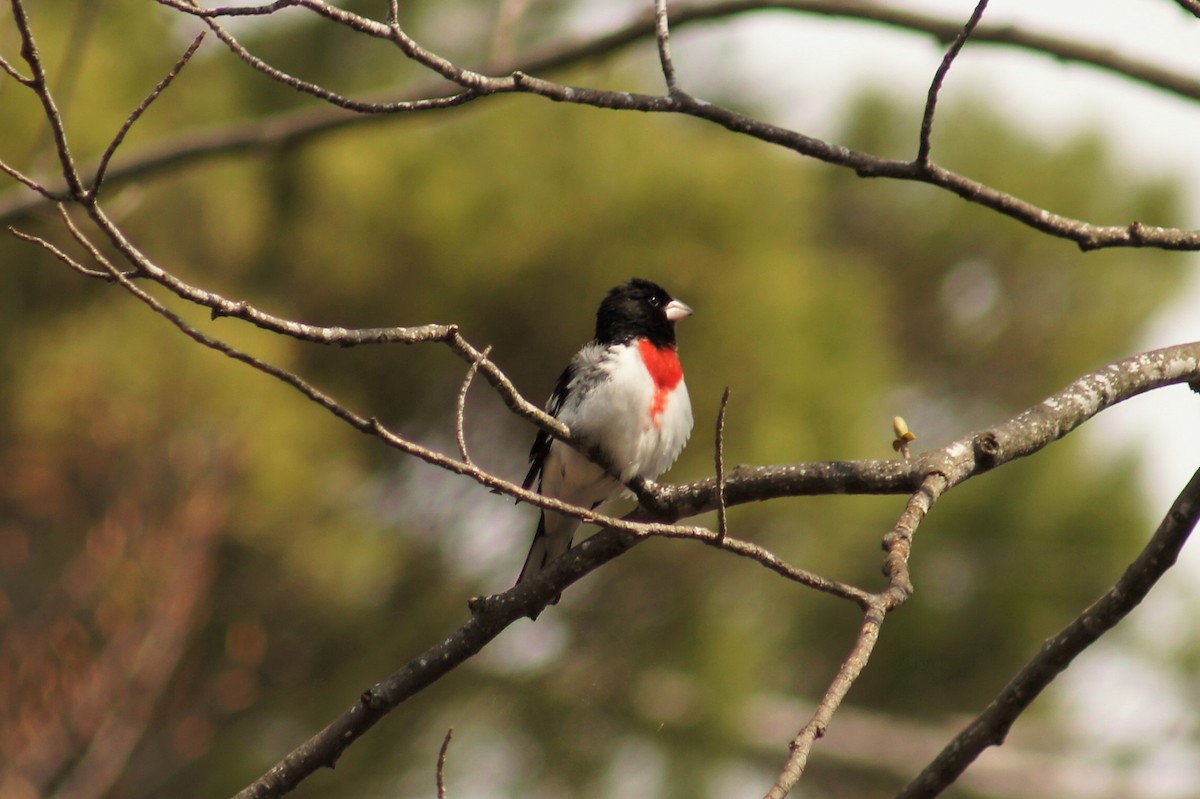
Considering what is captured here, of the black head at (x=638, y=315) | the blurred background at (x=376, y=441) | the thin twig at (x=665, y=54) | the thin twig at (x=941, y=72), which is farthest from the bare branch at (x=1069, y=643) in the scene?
the blurred background at (x=376, y=441)

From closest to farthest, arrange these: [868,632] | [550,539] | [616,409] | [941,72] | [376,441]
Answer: [868,632], [941,72], [616,409], [550,539], [376,441]

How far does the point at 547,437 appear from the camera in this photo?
433 centimetres

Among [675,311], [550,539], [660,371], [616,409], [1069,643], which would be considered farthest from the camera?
[675,311]

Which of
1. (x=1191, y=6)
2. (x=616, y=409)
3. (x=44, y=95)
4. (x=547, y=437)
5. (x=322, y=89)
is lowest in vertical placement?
(x=44, y=95)

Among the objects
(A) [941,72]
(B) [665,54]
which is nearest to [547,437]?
(B) [665,54]

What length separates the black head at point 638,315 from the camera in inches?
171

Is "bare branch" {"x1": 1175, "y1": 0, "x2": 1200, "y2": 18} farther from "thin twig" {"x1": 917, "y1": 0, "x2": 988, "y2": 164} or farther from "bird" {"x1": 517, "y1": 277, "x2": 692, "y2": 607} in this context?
"bird" {"x1": 517, "y1": 277, "x2": 692, "y2": 607}

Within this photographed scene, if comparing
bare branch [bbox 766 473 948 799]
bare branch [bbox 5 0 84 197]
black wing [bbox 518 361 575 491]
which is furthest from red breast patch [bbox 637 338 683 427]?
bare branch [bbox 5 0 84 197]

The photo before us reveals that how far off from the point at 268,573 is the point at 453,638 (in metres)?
6.93

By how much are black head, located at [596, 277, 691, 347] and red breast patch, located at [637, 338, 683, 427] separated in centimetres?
8

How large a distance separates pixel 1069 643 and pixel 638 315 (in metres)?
2.23

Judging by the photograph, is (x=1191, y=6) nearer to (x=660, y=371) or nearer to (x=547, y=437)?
(x=660, y=371)

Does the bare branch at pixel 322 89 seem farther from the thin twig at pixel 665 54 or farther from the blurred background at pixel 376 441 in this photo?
the blurred background at pixel 376 441

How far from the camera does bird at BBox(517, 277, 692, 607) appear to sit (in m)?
3.79
